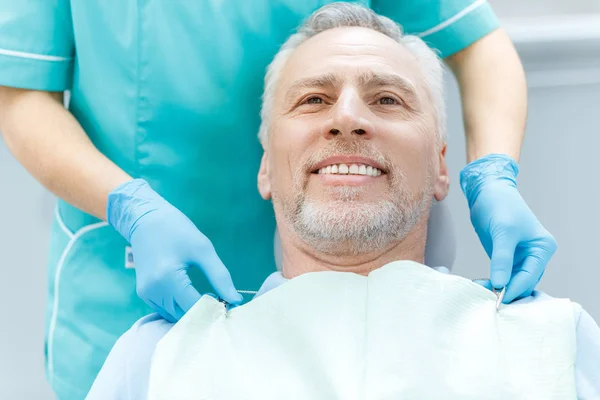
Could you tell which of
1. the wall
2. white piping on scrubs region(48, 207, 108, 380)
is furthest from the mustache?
the wall

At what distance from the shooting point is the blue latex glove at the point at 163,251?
1.17m

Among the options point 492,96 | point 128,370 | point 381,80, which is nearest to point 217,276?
point 128,370

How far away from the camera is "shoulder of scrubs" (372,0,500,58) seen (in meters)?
1.48

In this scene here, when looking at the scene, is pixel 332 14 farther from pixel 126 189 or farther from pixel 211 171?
pixel 126 189

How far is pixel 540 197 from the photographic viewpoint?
1889 millimetres

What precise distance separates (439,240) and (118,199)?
566 millimetres

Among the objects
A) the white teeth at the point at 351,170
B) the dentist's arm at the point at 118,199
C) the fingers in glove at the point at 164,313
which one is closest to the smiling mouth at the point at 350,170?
the white teeth at the point at 351,170

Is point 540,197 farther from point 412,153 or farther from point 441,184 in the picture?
point 412,153

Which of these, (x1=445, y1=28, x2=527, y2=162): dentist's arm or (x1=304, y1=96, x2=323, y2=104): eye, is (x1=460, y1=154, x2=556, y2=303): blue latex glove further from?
(x1=304, y1=96, x2=323, y2=104): eye

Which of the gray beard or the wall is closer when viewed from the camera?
the gray beard

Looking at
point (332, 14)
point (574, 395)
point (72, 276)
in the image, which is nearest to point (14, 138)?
point (72, 276)

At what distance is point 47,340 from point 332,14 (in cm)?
81

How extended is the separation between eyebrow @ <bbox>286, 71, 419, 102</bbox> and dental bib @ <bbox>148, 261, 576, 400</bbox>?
316mm

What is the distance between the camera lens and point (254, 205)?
4.70ft
